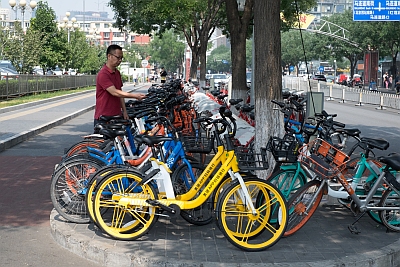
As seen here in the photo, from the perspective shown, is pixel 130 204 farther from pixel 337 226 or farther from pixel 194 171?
pixel 337 226

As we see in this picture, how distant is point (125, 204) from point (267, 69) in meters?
2.82

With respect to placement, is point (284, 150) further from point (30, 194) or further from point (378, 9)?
point (378, 9)

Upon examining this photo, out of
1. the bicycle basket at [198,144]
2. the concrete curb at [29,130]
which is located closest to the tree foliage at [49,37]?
the concrete curb at [29,130]

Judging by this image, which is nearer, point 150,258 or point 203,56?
point 150,258

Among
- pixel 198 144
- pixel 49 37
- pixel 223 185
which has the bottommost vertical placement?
pixel 223 185

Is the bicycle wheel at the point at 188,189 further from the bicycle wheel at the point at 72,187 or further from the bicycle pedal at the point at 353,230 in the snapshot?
the bicycle pedal at the point at 353,230

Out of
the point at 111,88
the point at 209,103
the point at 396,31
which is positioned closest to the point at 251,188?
the point at 111,88

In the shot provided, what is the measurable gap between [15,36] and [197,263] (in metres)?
36.6

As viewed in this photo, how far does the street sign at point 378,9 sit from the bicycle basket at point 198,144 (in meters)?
25.8

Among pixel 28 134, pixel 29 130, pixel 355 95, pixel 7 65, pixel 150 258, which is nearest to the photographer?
pixel 150 258

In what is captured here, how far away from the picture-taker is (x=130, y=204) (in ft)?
19.8

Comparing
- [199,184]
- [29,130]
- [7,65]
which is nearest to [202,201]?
[199,184]

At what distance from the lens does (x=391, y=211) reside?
6.56m

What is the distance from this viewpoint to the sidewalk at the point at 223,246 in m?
5.54
